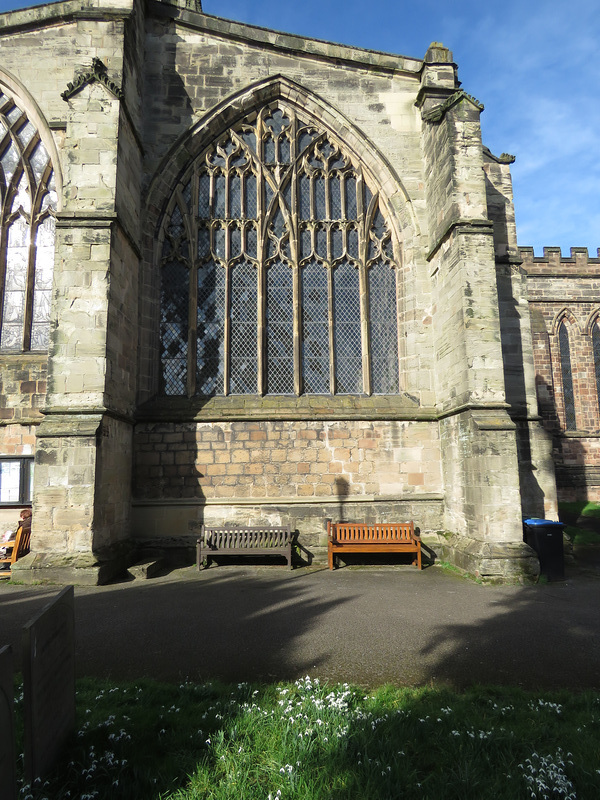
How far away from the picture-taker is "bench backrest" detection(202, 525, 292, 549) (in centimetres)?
781

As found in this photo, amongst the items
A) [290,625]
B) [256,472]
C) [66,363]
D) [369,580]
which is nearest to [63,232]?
[66,363]

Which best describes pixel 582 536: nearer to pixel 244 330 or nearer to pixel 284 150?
pixel 244 330

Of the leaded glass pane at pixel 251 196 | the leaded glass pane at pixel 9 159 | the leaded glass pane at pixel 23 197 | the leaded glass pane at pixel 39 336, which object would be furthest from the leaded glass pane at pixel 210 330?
the leaded glass pane at pixel 9 159

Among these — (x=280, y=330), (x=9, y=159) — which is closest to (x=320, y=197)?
(x=280, y=330)

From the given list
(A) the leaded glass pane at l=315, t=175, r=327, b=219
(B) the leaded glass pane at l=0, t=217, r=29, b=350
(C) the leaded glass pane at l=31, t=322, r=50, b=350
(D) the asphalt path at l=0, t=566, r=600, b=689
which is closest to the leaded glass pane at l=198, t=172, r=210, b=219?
(A) the leaded glass pane at l=315, t=175, r=327, b=219

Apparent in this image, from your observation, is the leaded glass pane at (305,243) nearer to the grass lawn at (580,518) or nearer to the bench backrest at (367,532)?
the bench backrest at (367,532)

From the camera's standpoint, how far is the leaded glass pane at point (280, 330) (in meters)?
9.40

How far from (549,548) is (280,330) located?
6299 millimetres

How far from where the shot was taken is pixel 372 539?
25.7 feet

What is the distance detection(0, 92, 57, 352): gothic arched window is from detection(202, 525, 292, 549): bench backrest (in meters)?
5.11

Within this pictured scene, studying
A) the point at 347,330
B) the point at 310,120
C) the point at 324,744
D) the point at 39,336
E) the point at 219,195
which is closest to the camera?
the point at 324,744

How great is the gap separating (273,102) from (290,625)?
34.6 ft

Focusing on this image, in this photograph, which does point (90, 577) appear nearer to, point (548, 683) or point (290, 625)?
point (290, 625)

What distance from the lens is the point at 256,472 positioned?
8625mm
